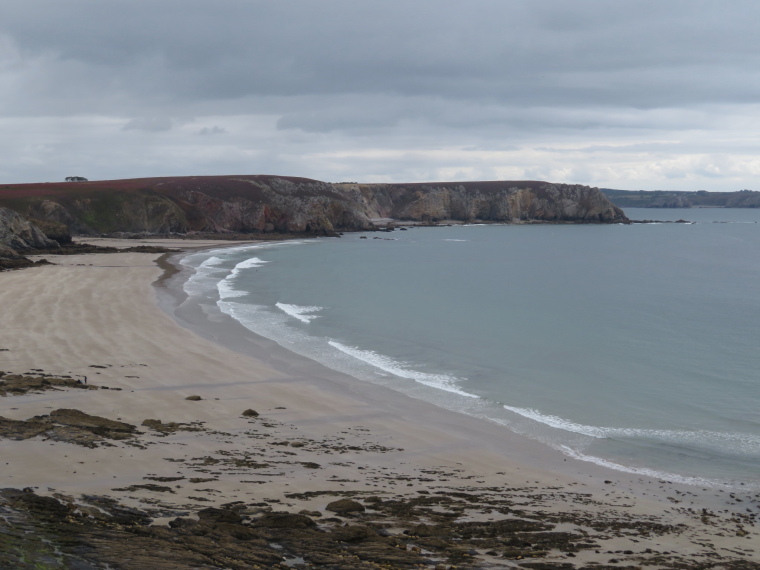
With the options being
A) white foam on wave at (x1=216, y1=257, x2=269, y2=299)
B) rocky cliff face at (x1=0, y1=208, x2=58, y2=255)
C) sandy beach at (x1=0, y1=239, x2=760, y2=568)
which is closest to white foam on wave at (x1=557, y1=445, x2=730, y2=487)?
sandy beach at (x1=0, y1=239, x2=760, y2=568)

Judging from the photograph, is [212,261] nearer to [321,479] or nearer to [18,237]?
[18,237]

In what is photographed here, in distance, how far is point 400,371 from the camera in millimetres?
19656

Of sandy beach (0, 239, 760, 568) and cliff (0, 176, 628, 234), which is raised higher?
cliff (0, 176, 628, 234)

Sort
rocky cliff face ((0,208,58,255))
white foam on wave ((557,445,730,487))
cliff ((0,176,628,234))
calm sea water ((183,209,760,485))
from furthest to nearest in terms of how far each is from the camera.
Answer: cliff ((0,176,628,234)), rocky cliff face ((0,208,58,255)), calm sea water ((183,209,760,485)), white foam on wave ((557,445,730,487))

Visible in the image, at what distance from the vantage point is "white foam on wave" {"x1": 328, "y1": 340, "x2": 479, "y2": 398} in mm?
18047

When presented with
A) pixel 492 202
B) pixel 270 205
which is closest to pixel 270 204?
pixel 270 205

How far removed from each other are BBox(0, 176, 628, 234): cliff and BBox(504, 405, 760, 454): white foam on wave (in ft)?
171

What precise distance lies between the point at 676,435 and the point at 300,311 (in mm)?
19203

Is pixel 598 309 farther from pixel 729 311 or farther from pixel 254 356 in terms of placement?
pixel 254 356

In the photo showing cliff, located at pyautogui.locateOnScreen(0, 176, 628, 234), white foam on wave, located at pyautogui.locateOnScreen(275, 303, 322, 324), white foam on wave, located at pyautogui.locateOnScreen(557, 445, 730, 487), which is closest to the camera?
white foam on wave, located at pyautogui.locateOnScreen(557, 445, 730, 487)

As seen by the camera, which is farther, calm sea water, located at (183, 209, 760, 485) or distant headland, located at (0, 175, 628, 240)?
distant headland, located at (0, 175, 628, 240)

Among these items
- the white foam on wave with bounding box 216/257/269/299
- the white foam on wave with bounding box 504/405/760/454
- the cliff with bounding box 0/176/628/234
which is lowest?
the white foam on wave with bounding box 504/405/760/454

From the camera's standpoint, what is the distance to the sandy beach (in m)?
7.50

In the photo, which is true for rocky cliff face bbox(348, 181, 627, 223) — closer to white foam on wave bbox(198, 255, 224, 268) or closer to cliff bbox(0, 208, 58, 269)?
white foam on wave bbox(198, 255, 224, 268)
